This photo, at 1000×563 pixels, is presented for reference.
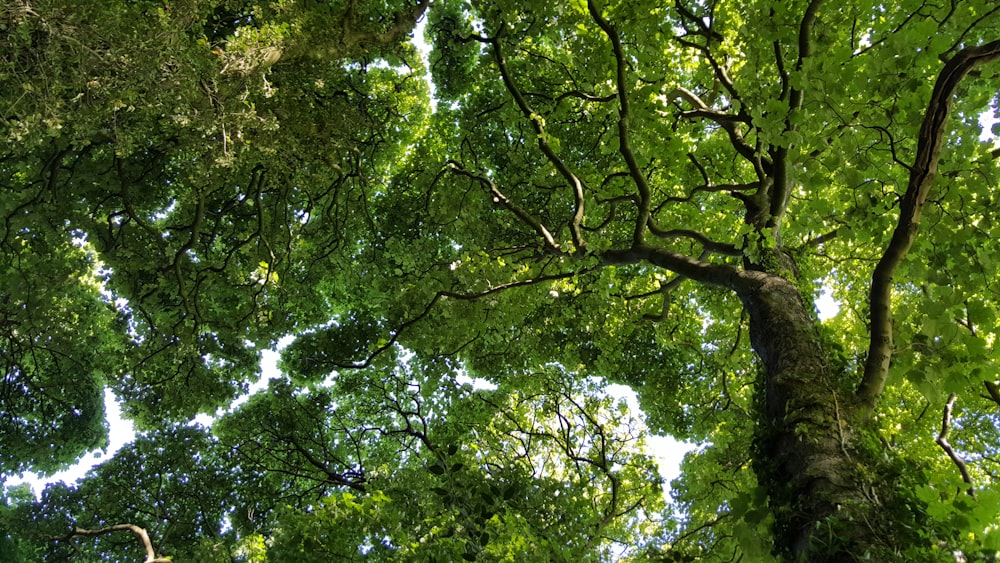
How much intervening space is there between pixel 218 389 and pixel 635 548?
830cm

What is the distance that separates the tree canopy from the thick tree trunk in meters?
0.02

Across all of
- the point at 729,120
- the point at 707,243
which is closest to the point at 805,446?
the point at 707,243

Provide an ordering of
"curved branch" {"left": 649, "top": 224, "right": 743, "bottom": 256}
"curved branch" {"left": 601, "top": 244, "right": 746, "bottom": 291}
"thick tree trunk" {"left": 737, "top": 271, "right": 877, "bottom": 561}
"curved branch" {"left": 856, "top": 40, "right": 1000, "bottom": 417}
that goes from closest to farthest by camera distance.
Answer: "thick tree trunk" {"left": 737, "top": 271, "right": 877, "bottom": 561} → "curved branch" {"left": 856, "top": 40, "right": 1000, "bottom": 417} → "curved branch" {"left": 601, "top": 244, "right": 746, "bottom": 291} → "curved branch" {"left": 649, "top": 224, "right": 743, "bottom": 256}

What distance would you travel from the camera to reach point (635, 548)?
10.1m

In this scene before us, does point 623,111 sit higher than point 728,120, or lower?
lower

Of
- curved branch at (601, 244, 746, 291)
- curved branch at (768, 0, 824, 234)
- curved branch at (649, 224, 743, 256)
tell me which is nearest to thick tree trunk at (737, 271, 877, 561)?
curved branch at (601, 244, 746, 291)

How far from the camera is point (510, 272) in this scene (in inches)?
287

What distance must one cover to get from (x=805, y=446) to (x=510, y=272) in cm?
449

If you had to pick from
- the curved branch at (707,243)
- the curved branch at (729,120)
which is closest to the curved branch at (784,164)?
the curved branch at (707,243)

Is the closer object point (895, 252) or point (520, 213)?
point (895, 252)

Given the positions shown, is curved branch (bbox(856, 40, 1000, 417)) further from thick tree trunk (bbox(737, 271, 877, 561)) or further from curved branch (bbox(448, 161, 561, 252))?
curved branch (bbox(448, 161, 561, 252))

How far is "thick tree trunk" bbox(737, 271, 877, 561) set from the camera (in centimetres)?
271

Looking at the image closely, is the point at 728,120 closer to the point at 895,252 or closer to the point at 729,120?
the point at 729,120

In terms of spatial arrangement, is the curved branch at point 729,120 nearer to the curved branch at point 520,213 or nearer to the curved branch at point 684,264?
the curved branch at point 684,264
